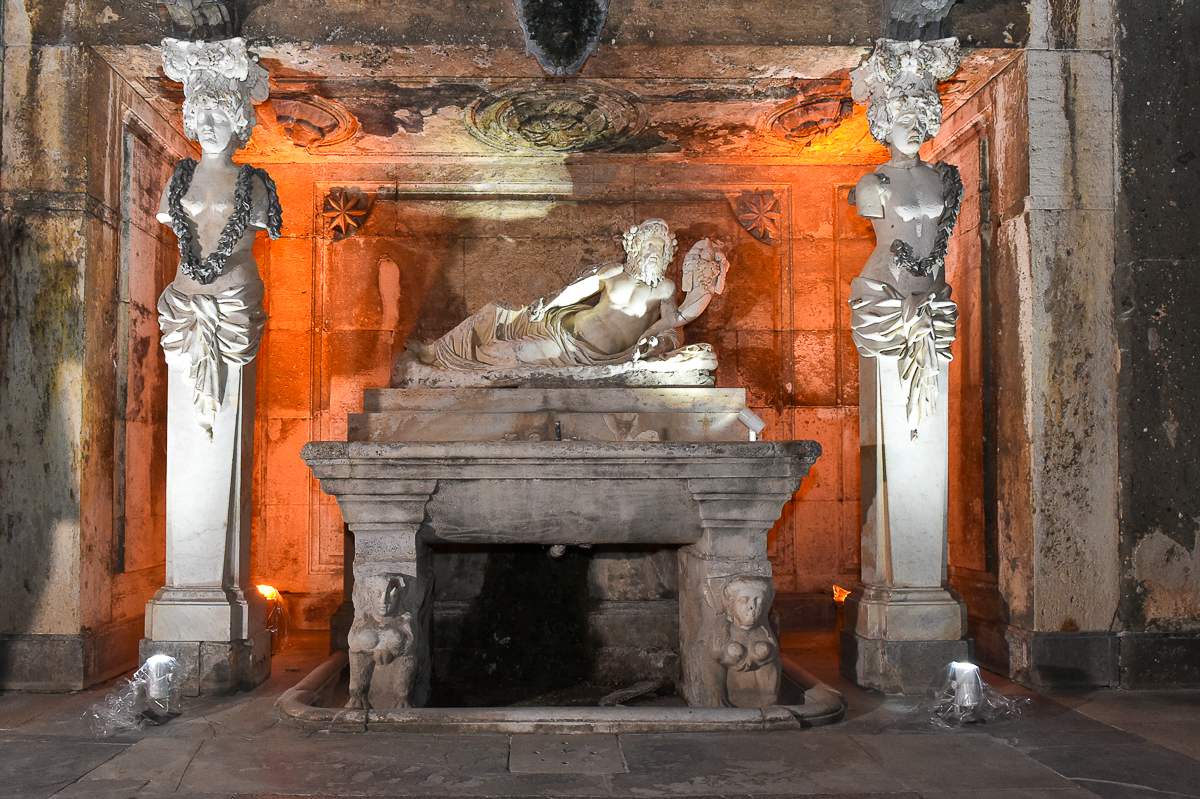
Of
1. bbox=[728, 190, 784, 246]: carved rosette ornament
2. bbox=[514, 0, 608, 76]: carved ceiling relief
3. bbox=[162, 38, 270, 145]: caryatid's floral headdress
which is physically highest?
bbox=[514, 0, 608, 76]: carved ceiling relief

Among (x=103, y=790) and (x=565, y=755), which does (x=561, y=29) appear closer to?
(x=565, y=755)

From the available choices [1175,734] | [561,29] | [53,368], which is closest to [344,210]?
[53,368]

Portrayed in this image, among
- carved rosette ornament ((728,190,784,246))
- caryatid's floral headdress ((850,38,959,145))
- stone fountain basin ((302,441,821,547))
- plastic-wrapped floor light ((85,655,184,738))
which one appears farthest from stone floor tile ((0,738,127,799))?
carved rosette ornament ((728,190,784,246))

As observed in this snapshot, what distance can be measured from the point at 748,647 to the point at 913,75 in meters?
3.18

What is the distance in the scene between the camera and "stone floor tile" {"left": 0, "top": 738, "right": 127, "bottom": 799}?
3.37m

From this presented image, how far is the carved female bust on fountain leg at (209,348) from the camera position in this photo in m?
4.97

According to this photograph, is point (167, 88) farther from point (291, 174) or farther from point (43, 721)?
point (43, 721)

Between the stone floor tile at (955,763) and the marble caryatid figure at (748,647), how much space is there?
500 mm

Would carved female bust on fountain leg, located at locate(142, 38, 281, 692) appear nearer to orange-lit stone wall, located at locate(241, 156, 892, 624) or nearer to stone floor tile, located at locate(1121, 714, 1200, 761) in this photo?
orange-lit stone wall, located at locate(241, 156, 892, 624)

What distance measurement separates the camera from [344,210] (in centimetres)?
698

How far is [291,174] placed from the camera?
276 inches

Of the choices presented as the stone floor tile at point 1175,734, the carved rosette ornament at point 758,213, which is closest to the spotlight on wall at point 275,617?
the carved rosette ornament at point 758,213

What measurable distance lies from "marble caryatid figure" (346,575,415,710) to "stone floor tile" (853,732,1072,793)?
6.62 ft

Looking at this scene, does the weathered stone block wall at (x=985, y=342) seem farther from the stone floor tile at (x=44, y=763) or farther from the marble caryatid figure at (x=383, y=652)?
the stone floor tile at (x=44, y=763)
